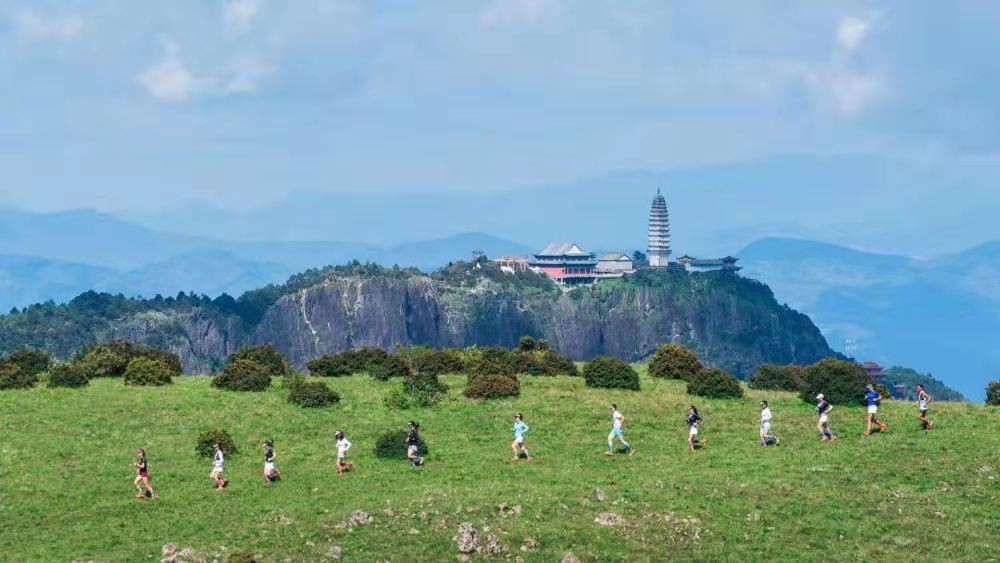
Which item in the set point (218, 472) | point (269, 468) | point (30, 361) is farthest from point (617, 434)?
point (30, 361)

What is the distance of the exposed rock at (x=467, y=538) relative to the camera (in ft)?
138

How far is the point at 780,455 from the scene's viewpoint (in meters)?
52.9

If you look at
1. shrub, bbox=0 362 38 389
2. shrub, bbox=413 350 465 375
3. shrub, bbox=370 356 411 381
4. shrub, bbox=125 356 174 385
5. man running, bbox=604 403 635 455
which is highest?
shrub, bbox=413 350 465 375

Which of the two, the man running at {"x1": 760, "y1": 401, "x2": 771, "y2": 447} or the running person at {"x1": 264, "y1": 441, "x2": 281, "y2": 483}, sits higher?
the man running at {"x1": 760, "y1": 401, "x2": 771, "y2": 447}

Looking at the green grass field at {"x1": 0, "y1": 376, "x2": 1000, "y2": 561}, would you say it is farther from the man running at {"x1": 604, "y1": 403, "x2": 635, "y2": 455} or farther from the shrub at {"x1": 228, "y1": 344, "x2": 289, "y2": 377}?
the shrub at {"x1": 228, "y1": 344, "x2": 289, "y2": 377}

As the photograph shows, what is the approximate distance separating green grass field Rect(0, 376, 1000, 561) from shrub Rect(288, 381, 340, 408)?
0.84m

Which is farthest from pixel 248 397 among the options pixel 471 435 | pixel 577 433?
pixel 577 433

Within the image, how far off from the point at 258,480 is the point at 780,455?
20.7 metres

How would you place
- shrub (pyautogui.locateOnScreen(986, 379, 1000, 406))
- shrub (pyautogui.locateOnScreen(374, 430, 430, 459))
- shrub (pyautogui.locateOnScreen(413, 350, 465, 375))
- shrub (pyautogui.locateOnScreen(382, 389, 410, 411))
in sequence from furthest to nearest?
shrub (pyautogui.locateOnScreen(413, 350, 465, 375)), shrub (pyautogui.locateOnScreen(986, 379, 1000, 406)), shrub (pyautogui.locateOnScreen(382, 389, 410, 411)), shrub (pyautogui.locateOnScreen(374, 430, 430, 459))

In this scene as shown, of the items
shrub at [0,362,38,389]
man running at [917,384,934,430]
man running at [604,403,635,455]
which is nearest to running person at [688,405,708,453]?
man running at [604,403,635,455]

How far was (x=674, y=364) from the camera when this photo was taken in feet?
244

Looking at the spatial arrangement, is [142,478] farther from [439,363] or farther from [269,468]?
[439,363]

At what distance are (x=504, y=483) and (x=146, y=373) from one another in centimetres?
2791

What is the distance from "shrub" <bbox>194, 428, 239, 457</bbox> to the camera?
53750 millimetres
